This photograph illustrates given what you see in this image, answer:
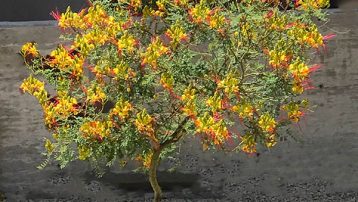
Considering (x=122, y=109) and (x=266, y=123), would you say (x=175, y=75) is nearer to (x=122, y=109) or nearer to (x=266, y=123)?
(x=122, y=109)

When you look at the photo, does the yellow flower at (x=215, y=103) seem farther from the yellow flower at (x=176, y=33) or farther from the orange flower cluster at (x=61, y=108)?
the orange flower cluster at (x=61, y=108)

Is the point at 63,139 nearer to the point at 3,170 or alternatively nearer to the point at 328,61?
the point at 3,170

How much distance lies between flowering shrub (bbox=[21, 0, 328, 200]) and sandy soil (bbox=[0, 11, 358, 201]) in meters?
2.63

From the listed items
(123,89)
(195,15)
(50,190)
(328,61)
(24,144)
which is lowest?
(50,190)

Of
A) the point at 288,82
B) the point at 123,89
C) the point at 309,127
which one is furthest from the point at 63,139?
the point at 309,127

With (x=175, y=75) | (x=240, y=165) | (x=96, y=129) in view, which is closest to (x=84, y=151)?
(x=96, y=129)

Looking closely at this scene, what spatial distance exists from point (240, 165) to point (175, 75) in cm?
353

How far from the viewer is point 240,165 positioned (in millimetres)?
8273

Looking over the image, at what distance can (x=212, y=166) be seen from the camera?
8.25 metres

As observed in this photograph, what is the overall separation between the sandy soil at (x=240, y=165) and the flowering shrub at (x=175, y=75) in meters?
2.63

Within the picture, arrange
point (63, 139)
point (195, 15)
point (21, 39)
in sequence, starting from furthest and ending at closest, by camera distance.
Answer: point (21, 39) → point (63, 139) → point (195, 15)

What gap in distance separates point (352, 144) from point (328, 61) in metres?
1.11

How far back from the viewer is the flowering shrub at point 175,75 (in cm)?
477

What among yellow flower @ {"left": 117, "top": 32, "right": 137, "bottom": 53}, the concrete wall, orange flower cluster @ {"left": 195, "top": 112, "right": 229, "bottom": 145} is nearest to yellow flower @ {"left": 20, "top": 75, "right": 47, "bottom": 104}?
yellow flower @ {"left": 117, "top": 32, "right": 137, "bottom": 53}
